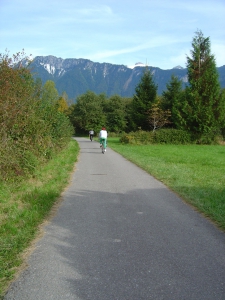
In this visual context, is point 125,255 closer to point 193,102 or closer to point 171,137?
point 171,137

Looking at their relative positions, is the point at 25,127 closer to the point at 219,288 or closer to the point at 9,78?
the point at 9,78

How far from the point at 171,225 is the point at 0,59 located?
7357mm

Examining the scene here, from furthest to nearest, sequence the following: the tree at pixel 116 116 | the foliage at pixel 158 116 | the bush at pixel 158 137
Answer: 1. the tree at pixel 116 116
2. the foliage at pixel 158 116
3. the bush at pixel 158 137

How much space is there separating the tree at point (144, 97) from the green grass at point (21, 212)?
106 ft

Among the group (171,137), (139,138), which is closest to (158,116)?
(171,137)

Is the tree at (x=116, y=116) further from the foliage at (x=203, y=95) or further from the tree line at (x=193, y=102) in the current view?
the foliage at (x=203, y=95)

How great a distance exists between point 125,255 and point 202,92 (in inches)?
1364

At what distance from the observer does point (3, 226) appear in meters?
5.67

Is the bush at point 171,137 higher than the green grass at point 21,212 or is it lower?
higher

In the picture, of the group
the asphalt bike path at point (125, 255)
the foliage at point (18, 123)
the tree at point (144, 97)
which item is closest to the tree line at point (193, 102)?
the tree at point (144, 97)

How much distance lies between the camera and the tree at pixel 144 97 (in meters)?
42.1

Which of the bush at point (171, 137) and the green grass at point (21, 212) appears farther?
the bush at point (171, 137)

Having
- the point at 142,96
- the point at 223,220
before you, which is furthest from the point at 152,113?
the point at 223,220

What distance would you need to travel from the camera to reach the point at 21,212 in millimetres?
6516
